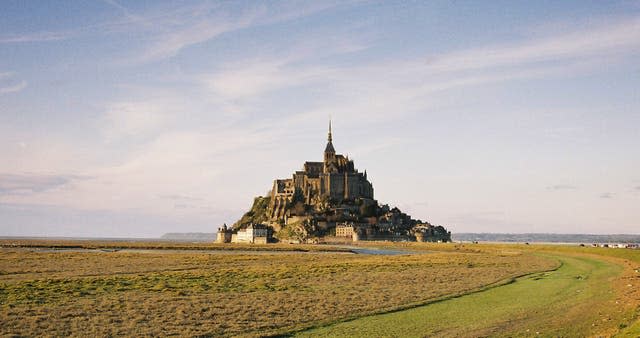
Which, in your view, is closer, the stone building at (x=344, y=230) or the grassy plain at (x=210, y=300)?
the grassy plain at (x=210, y=300)

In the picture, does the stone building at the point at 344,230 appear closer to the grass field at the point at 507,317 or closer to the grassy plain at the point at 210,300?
the grassy plain at the point at 210,300

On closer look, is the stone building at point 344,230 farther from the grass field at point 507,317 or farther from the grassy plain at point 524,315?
the grass field at point 507,317

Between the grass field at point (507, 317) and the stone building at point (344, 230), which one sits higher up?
the stone building at point (344, 230)

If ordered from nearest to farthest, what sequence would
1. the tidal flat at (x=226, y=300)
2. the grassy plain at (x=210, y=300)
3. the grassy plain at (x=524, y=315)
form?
1. the grassy plain at (x=524, y=315)
2. the tidal flat at (x=226, y=300)
3. the grassy plain at (x=210, y=300)

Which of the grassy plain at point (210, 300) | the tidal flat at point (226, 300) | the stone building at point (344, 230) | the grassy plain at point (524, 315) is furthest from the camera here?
the stone building at point (344, 230)

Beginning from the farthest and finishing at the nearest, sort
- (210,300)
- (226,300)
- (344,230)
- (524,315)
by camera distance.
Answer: (344,230) → (226,300) → (210,300) → (524,315)

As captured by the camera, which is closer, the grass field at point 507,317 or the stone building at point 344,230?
the grass field at point 507,317

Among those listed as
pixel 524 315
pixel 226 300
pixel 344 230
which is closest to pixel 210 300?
pixel 226 300

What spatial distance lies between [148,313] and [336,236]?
169 meters

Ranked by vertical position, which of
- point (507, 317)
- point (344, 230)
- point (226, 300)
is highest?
point (344, 230)

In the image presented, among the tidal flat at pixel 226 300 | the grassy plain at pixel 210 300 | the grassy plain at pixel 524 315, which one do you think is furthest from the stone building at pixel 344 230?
the grassy plain at pixel 524 315

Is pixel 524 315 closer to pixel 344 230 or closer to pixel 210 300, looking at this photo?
pixel 210 300

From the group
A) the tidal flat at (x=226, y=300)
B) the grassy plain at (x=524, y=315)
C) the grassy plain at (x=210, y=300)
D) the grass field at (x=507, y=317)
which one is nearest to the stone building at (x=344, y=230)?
the tidal flat at (x=226, y=300)

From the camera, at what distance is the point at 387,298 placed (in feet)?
96.1
